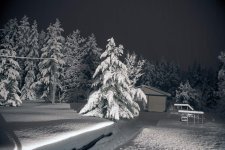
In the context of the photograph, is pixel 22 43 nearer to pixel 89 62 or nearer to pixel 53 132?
pixel 89 62

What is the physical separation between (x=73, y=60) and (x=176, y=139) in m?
35.9

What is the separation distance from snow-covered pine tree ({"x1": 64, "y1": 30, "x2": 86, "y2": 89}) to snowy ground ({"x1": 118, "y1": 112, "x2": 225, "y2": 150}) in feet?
87.3

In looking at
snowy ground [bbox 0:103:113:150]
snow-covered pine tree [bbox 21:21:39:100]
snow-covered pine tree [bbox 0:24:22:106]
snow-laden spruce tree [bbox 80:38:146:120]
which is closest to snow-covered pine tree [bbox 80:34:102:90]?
snow-covered pine tree [bbox 21:21:39:100]

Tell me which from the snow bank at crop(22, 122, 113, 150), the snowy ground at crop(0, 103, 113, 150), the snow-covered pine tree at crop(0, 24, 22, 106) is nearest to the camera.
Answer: the snow bank at crop(22, 122, 113, 150)

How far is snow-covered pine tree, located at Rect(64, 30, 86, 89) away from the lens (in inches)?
2058

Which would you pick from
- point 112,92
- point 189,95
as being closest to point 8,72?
point 112,92

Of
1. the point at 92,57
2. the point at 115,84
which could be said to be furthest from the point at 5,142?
the point at 92,57

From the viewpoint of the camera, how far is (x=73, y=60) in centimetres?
5625

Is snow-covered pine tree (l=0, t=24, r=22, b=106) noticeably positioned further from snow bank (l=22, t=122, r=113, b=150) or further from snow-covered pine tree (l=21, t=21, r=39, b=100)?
snow-covered pine tree (l=21, t=21, r=39, b=100)

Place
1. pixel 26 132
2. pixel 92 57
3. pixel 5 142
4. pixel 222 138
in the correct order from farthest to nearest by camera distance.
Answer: pixel 92 57 → pixel 222 138 → pixel 26 132 → pixel 5 142

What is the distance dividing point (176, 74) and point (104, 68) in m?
61.5

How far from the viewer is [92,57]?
51344 mm

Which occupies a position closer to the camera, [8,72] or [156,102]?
[8,72]

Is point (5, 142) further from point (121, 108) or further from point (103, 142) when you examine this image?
point (121, 108)
